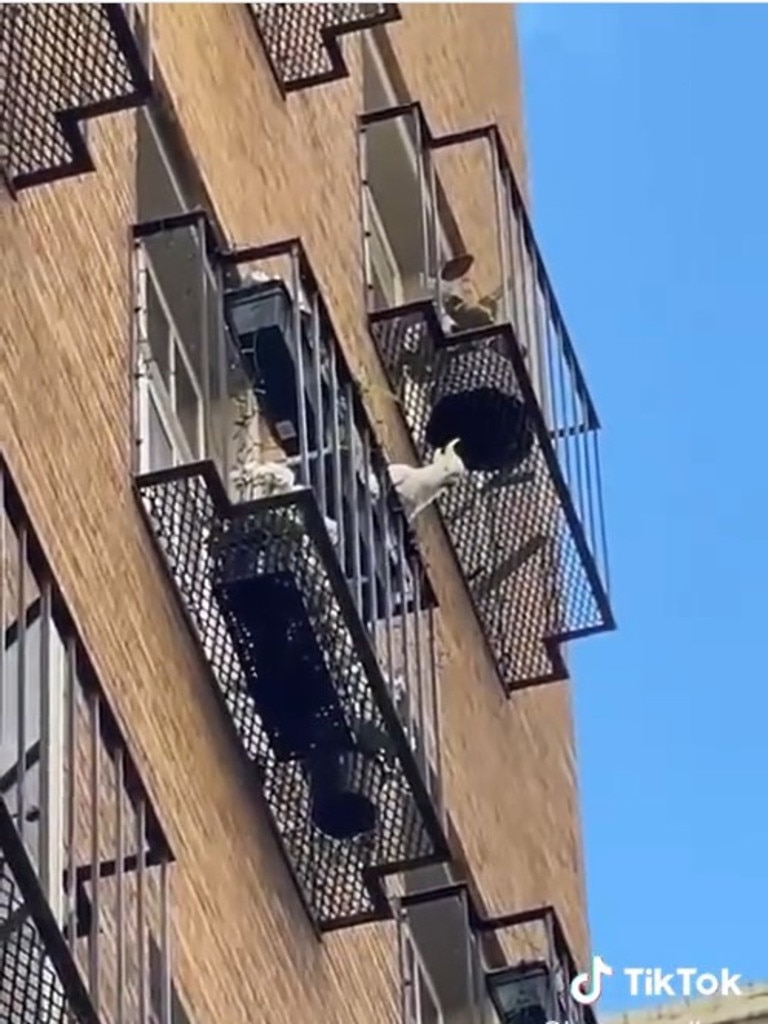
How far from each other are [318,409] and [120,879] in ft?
12.0

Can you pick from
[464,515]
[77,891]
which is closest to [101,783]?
[77,891]

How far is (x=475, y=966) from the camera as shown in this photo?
18094 millimetres

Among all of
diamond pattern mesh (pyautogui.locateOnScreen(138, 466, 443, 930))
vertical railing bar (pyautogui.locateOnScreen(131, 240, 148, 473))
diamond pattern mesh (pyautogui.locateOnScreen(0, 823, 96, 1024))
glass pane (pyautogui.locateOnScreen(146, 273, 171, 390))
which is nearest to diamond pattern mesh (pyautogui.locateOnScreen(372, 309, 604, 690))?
glass pane (pyautogui.locateOnScreen(146, 273, 171, 390))

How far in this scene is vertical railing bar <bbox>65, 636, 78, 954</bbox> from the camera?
42.2ft

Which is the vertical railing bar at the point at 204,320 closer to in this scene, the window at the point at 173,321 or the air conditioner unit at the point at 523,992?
the window at the point at 173,321

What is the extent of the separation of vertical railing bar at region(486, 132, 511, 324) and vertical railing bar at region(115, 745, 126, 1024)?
7.42 metres

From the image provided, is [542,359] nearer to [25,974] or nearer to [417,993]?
[417,993]

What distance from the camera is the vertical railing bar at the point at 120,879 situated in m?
13.1

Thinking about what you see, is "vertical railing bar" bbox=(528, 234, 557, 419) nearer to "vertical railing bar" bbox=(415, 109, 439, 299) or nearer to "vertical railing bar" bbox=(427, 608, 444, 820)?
"vertical railing bar" bbox=(415, 109, 439, 299)

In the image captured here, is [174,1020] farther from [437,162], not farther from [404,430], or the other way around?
[437,162]

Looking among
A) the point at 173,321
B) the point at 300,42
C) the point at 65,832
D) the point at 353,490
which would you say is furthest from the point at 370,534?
the point at 65,832

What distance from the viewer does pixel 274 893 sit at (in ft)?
51.9

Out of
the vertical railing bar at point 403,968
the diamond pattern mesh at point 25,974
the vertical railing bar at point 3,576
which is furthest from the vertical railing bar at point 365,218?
the diamond pattern mesh at point 25,974

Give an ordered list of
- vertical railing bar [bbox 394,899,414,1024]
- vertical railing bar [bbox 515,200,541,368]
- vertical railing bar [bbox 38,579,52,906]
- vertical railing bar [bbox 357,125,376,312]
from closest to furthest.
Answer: vertical railing bar [bbox 38,579,52,906] < vertical railing bar [bbox 394,899,414,1024] < vertical railing bar [bbox 357,125,376,312] < vertical railing bar [bbox 515,200,541,368]
